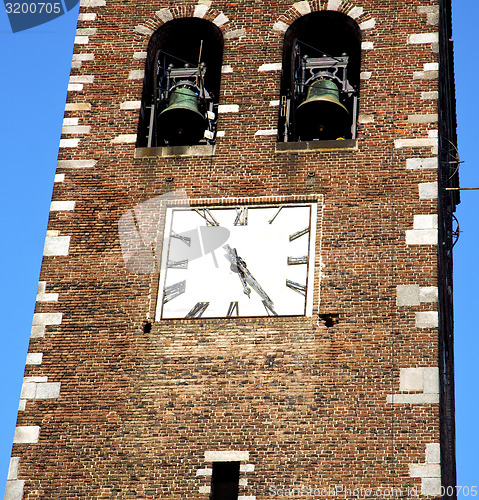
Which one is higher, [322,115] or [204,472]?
[322,115]

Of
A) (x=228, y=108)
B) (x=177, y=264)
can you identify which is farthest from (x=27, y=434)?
(x=228, y=108)

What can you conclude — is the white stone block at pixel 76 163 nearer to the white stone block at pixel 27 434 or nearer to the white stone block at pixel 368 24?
A: the white stone block at pixel 27 434

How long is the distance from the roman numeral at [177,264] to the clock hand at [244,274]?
67 centimetres

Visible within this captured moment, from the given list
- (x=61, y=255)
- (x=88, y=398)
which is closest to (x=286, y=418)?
(x=88, y=398)

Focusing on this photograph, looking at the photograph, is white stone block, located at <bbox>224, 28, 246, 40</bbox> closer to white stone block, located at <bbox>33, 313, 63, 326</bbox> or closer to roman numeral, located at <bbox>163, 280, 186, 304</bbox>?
roman numeral, located at <bbox>163, 280, 186, 304</bbox>

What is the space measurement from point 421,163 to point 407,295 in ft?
8.06

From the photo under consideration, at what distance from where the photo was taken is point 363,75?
88.3 feet

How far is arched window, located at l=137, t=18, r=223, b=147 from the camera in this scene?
27078 millimetres

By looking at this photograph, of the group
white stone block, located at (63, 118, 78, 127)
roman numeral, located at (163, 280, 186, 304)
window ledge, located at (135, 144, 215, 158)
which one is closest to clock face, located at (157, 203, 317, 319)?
roman numeral, located at (163, 280, 186, 304)

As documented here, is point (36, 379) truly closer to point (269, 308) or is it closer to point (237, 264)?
point (237, 264)

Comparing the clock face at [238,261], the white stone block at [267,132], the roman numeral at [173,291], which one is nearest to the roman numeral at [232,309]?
the clock face at [238,261]

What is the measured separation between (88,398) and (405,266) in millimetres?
5191

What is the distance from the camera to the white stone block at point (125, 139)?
26.7 meters

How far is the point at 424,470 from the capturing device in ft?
74.6
